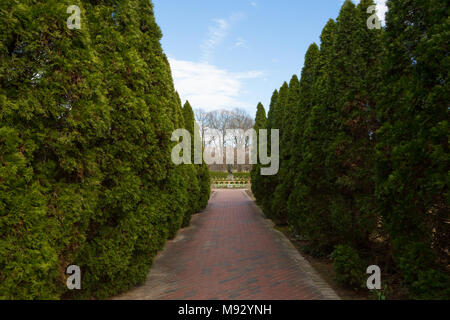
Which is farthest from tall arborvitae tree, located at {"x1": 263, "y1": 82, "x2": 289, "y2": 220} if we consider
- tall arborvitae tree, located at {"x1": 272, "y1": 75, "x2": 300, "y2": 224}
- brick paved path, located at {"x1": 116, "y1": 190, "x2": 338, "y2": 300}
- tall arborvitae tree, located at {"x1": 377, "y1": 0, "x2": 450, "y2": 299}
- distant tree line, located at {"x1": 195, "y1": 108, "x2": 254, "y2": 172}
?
distant tree line, located at {"x1": 195, "y1": 108, "x2": 254, "y2": 172}

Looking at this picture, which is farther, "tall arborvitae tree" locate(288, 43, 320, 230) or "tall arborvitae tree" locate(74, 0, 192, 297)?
"tall arborvitae tree" locate(288, 43, 320, 230)

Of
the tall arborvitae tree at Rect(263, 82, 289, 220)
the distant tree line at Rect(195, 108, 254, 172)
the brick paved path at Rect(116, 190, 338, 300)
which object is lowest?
the brick paved path at Rect(116, 190, 338, 300)

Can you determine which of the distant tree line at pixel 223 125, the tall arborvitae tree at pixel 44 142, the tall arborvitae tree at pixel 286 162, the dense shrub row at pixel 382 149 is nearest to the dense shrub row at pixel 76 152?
the tall arborvitae tree at pixel 44 142

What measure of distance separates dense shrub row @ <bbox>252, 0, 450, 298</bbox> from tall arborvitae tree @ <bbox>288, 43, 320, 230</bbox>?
1.4 inches

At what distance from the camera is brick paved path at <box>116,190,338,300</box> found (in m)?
4.50

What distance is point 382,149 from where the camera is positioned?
3895mm

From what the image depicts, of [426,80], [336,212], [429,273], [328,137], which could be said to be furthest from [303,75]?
[429,273]

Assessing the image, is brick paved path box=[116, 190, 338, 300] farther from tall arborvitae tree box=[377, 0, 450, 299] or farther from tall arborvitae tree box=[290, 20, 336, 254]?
tall arborvitae tree box=[377, 0, 450, 299]

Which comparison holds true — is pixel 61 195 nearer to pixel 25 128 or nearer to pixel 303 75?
pixel 25 128

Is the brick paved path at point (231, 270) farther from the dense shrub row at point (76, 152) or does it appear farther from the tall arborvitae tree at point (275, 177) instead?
the tall arborvitae tree at point (275, 177)

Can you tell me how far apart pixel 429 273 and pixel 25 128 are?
4.79 metres

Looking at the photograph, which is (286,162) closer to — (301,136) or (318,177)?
(301,136)

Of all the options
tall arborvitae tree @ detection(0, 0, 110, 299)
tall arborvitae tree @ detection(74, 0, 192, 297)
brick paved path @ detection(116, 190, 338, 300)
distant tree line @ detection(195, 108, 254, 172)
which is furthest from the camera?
distant tree line @ detection(195, 108, 254, 172)

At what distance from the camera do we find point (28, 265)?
9.61ft
